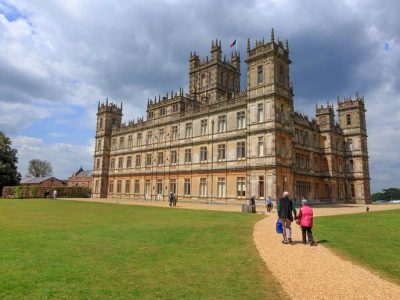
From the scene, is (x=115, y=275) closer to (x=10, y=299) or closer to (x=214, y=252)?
(x=10, y=299)

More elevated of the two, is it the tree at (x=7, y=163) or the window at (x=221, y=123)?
the window at (x=221, y=123)

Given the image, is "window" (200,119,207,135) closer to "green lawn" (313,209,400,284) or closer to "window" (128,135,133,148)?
"window" (128,135,133,148)

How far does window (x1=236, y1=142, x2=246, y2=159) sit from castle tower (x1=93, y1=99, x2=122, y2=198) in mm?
32349

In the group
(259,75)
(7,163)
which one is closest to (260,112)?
(259,75)

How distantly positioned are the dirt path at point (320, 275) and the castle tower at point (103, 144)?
5441 cm

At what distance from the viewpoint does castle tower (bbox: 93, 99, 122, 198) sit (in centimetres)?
6212

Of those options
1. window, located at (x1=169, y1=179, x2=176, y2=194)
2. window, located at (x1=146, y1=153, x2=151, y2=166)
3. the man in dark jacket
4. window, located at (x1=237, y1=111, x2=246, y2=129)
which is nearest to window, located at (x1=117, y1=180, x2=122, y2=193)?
window, located at (x1=146, y1=153, x2=151, y2=166)

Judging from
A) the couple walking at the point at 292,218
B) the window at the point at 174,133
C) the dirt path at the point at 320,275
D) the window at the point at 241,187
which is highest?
the window at the point at 174,133

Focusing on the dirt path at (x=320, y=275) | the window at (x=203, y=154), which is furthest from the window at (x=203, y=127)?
the dirt path at (x=320, y=275)

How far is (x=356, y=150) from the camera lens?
5684cm

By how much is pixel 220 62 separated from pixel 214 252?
5180cm

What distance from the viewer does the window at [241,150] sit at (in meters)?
39.2

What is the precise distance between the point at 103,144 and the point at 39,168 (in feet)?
258

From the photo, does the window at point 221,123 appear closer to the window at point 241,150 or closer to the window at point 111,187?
the window at point 241,150
